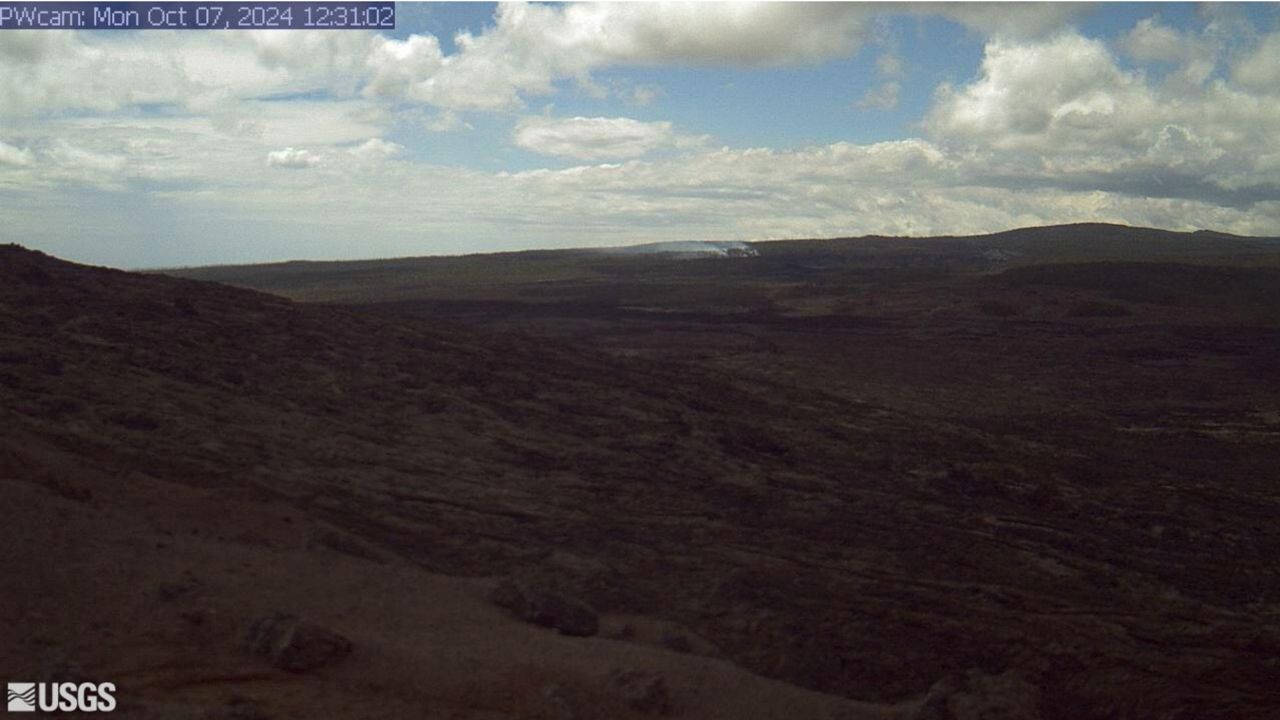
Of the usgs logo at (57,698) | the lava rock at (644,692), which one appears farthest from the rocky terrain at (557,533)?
the usgs logo at (57,698)

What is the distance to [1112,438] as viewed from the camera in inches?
846

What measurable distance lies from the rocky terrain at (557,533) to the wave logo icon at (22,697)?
0.15m

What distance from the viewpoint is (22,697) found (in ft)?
19.2

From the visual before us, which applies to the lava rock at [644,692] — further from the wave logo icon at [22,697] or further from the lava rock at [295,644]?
the wave logo icon at [22,697]

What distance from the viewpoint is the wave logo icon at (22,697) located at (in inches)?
228

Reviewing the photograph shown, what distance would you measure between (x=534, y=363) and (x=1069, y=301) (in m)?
35.4

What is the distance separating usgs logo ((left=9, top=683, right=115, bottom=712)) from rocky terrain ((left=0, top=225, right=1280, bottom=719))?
0.13 m

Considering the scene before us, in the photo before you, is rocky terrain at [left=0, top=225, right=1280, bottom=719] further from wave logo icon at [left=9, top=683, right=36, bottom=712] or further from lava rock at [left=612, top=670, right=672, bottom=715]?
wave logo icon at [left=9, top=683, right=36, bottom=712]

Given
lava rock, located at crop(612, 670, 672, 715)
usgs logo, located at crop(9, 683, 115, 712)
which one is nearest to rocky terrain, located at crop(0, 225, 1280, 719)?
lava rock, located at crop(612, 670, 672, 715)

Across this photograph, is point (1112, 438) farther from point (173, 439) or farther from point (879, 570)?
point (173, 439)

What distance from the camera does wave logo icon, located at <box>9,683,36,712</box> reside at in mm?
5785

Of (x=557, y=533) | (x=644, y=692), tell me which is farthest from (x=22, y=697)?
(x=557, y=533)

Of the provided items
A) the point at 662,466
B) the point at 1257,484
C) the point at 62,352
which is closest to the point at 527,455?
the point at 662,466

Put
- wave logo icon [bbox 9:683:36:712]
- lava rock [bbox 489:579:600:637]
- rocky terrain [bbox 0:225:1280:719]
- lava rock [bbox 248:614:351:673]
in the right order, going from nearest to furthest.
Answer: wave logo icon [bbox 9:683:36:712], lava rock [bbox 248:614:351:673], rocky terrain [bbox 0:225:1280:719], lava rock [bbox 489:579:600:637]
